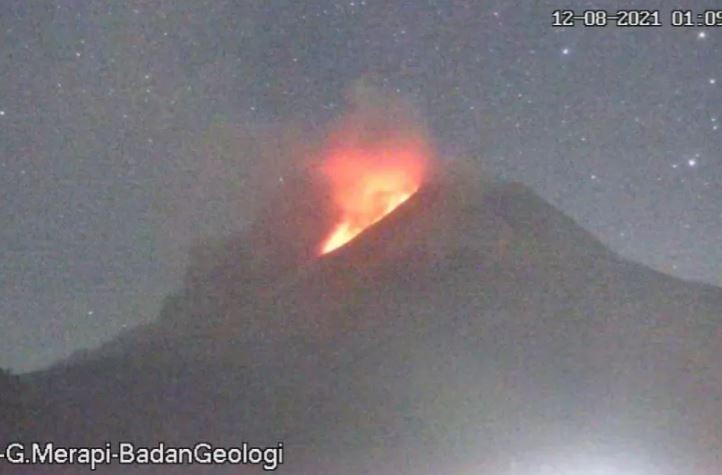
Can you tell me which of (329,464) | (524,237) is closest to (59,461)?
(329,464)

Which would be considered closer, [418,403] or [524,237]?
[418,403]

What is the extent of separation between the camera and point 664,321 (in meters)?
22.8

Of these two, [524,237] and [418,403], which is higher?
[524,237]

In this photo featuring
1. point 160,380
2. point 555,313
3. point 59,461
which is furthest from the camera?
point 555,313

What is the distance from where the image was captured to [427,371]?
Result: 19938 millimetres

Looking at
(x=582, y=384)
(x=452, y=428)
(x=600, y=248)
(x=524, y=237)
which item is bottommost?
(x=452, y=428)

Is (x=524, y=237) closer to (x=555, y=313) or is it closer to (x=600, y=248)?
(x=600, y=248)

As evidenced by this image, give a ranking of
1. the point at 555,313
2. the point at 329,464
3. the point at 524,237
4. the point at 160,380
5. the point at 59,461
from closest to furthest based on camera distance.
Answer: the point at 59,461, the point at 329,464, the point at 160,380, the point at 555,313, the point at 524,237

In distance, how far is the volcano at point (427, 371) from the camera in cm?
1520

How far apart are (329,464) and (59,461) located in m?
5.85

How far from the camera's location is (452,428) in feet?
56.6

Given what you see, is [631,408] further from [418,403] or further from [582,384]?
[418,403]

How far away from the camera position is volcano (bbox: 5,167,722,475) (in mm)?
15195

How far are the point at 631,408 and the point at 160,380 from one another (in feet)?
31.7
